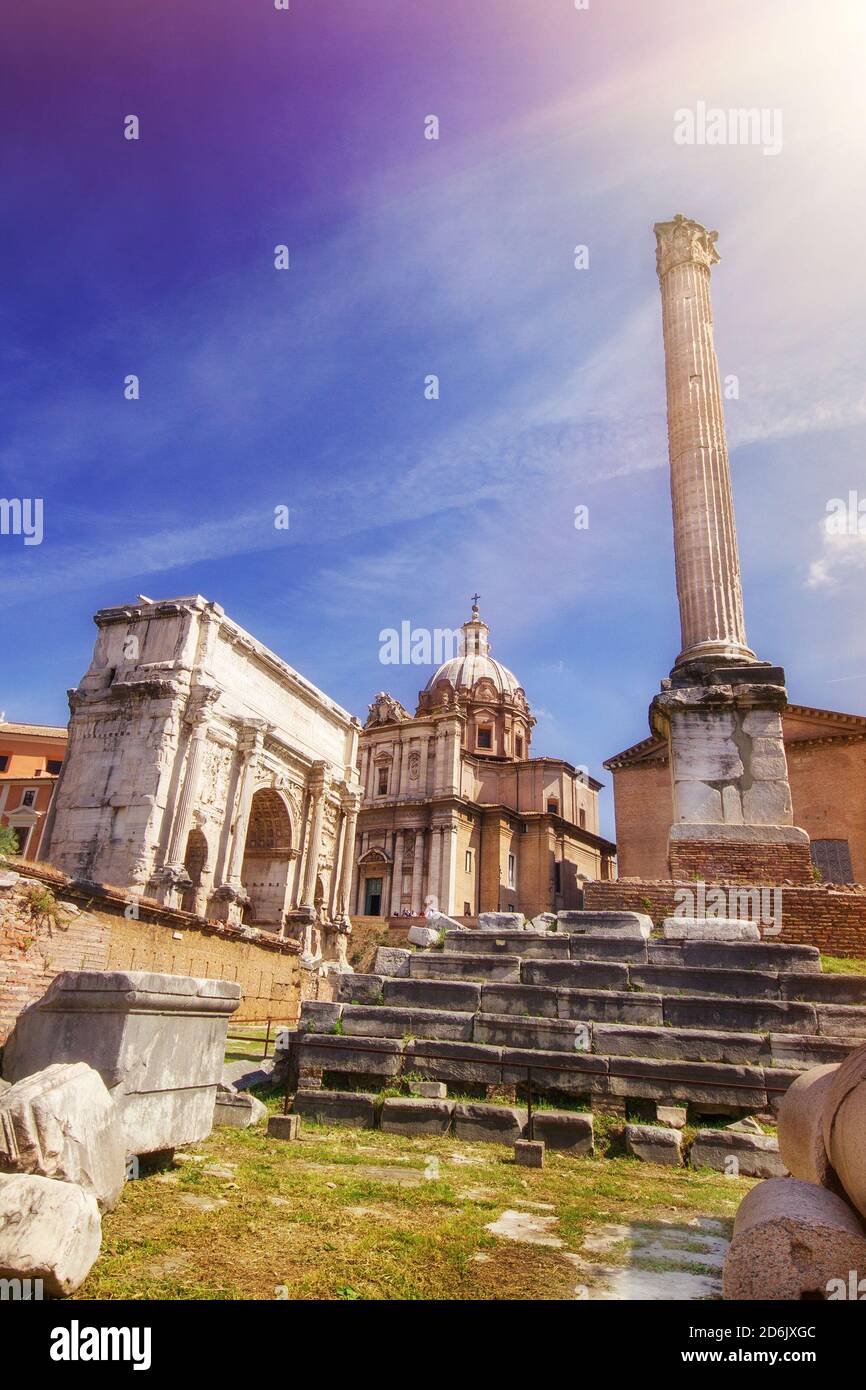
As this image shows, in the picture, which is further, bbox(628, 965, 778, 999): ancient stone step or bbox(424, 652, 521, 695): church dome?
bbox(424, 652, 521, 695): church dome

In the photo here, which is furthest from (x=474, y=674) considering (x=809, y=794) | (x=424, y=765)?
(x=809, y=794)

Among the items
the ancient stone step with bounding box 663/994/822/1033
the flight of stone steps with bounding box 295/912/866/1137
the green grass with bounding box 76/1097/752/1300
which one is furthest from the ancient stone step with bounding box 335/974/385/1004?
the ancient stone step with bounding box 663/994/822/1033

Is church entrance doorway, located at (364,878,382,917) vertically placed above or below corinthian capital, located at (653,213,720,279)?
below

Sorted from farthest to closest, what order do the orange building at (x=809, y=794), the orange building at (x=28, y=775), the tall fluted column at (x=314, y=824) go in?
the orange building at (x=28, y=775) → the tall fluted column at (x=314, y=824) → the orange building at (x=809, y=794)

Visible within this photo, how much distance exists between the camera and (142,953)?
13680 mm

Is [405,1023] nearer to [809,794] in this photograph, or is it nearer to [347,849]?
[809,794]

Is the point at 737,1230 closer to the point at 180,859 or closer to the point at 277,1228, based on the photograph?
the point at 277,1228

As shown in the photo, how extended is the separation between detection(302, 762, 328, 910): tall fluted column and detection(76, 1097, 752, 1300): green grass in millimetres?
25226

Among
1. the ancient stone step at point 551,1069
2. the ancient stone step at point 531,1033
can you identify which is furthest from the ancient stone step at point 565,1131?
the ancient stone step at point 531,1033

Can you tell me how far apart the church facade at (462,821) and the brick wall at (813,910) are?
3093cm

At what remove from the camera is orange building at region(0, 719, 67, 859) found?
4031 cm

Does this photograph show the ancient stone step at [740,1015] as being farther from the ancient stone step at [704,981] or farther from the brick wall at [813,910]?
the brick wall at [813,910]

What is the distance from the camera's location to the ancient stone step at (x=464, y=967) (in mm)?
9094

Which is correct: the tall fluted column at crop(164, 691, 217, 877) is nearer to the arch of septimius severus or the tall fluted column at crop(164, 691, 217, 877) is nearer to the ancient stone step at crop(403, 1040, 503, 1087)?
the arch of septimius severus
